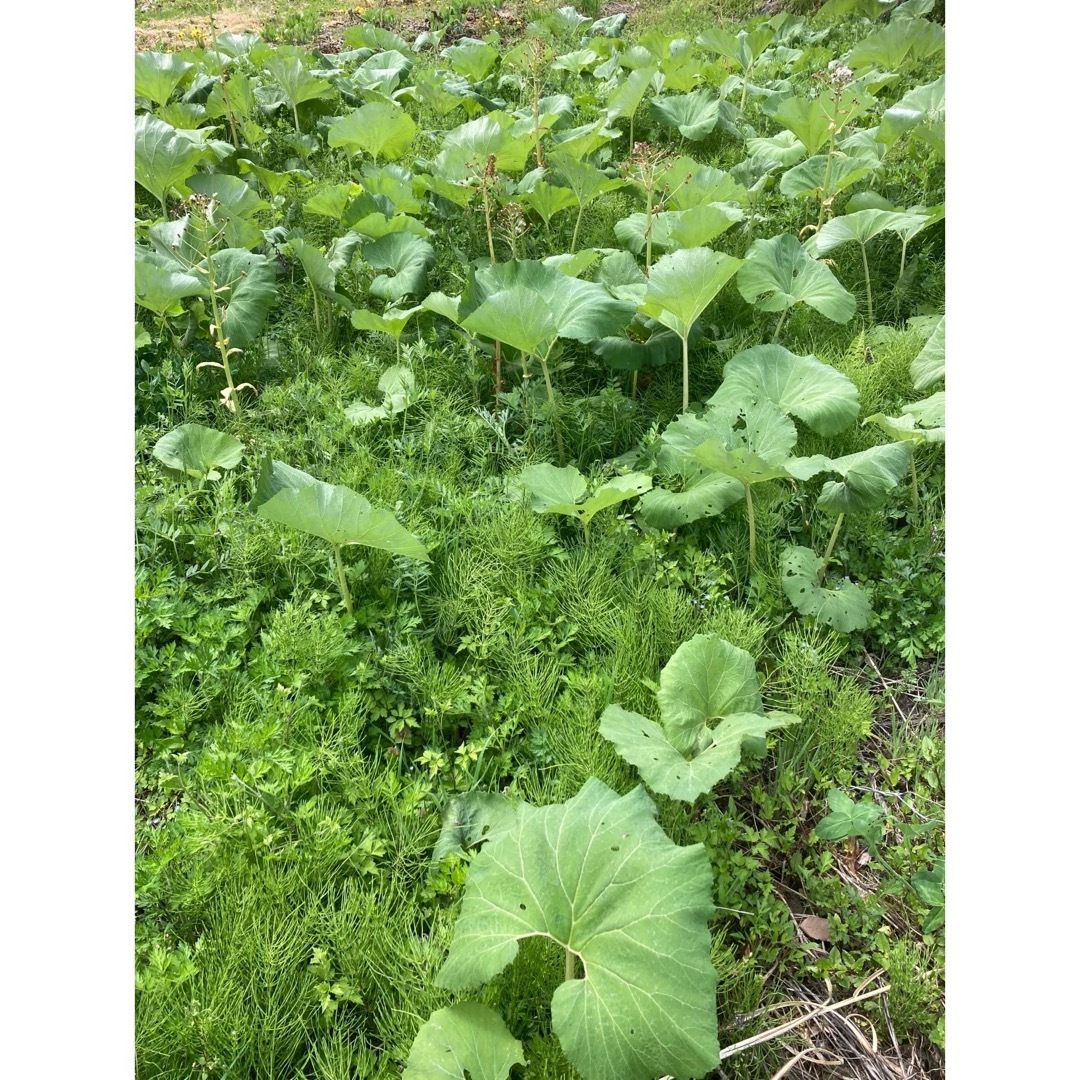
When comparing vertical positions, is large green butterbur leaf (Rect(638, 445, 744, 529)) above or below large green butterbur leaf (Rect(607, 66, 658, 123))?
below

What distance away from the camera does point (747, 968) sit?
1312 mm

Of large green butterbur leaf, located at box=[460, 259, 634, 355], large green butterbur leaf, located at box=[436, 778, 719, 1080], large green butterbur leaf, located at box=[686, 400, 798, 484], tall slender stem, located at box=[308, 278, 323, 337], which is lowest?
large green butterbur leaf, located at box=[436, 778, 719, 1080]

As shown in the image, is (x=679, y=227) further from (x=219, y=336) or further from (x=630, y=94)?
(x=630, y=94)

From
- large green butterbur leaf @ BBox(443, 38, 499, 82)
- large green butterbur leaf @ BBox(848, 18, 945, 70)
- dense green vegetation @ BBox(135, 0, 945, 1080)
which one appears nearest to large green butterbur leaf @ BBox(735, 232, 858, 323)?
dense green vegetation @ BBox(135, 0, 945, 1080)

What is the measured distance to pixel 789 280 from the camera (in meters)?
2.62

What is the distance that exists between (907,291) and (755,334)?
2.30ft

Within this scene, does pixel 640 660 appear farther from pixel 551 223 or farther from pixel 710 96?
pixel 710 96

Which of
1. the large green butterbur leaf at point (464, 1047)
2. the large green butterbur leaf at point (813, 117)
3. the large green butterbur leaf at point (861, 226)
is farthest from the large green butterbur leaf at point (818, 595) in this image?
the large green butterbur leaf at point (813, 117)

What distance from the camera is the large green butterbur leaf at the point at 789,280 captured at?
2531mm

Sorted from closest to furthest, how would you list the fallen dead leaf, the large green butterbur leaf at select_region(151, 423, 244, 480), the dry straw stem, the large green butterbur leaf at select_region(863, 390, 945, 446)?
the dry straw stem < the fallen dead leaf < the large green butterbur leaf at select_region(863, 390, 945, 446) < the large green butterbur leaf at select_region(151, 423, 244, 480)

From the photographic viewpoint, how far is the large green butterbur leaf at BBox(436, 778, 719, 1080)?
104cm

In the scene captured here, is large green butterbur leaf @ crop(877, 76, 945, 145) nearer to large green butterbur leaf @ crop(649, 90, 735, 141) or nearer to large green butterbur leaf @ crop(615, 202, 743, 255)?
large green butterbur leaf @ crop(649, 90, 735, 141)

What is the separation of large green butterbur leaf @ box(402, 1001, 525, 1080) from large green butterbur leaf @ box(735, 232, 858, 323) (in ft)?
6.85

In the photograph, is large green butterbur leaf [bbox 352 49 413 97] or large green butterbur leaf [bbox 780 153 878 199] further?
large green butterbur leaf [bbox 352 49 413 97]
